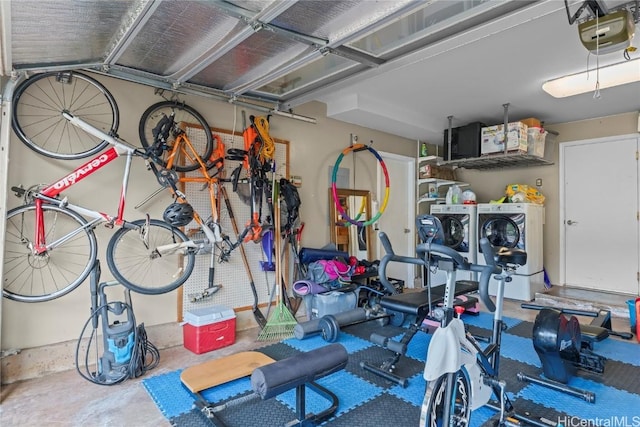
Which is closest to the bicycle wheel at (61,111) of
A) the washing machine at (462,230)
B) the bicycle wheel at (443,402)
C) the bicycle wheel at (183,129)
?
the bicycle wheel at (183,129)

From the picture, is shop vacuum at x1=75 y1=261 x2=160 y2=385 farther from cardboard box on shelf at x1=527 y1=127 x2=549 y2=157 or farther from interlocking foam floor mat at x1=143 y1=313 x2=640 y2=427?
cardboard box on shelf at x1=527 y1=127 x2=549 y2=157

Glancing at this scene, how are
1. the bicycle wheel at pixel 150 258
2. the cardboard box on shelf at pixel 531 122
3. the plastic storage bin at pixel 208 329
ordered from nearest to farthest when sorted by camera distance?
1. the bicycle wheel at pixel 150 258
2. the plastic storage bin at pixel 208 329
3. the cardboard box on shelf at pixel 531 122

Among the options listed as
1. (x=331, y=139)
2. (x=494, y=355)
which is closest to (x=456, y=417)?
(x=494, y=355)

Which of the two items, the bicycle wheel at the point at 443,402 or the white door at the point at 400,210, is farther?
the white door at the point at 400,210

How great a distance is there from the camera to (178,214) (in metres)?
3.12

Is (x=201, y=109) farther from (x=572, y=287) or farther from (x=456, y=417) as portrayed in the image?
(x=572, y=287)

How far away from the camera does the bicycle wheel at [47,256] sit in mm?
2797

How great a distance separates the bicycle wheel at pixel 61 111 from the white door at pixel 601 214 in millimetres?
6408

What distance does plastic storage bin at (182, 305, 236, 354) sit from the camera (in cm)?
338

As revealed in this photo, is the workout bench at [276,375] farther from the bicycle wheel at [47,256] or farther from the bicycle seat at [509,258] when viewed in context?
the bicycle wheel at [47,256]

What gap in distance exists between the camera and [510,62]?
140 inches

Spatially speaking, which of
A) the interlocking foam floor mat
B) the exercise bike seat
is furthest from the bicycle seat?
the exercise bike seat

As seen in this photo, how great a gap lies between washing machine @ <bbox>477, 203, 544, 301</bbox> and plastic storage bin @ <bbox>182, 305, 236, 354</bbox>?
4.05 m

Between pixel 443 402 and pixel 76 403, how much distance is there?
96.4 inches
